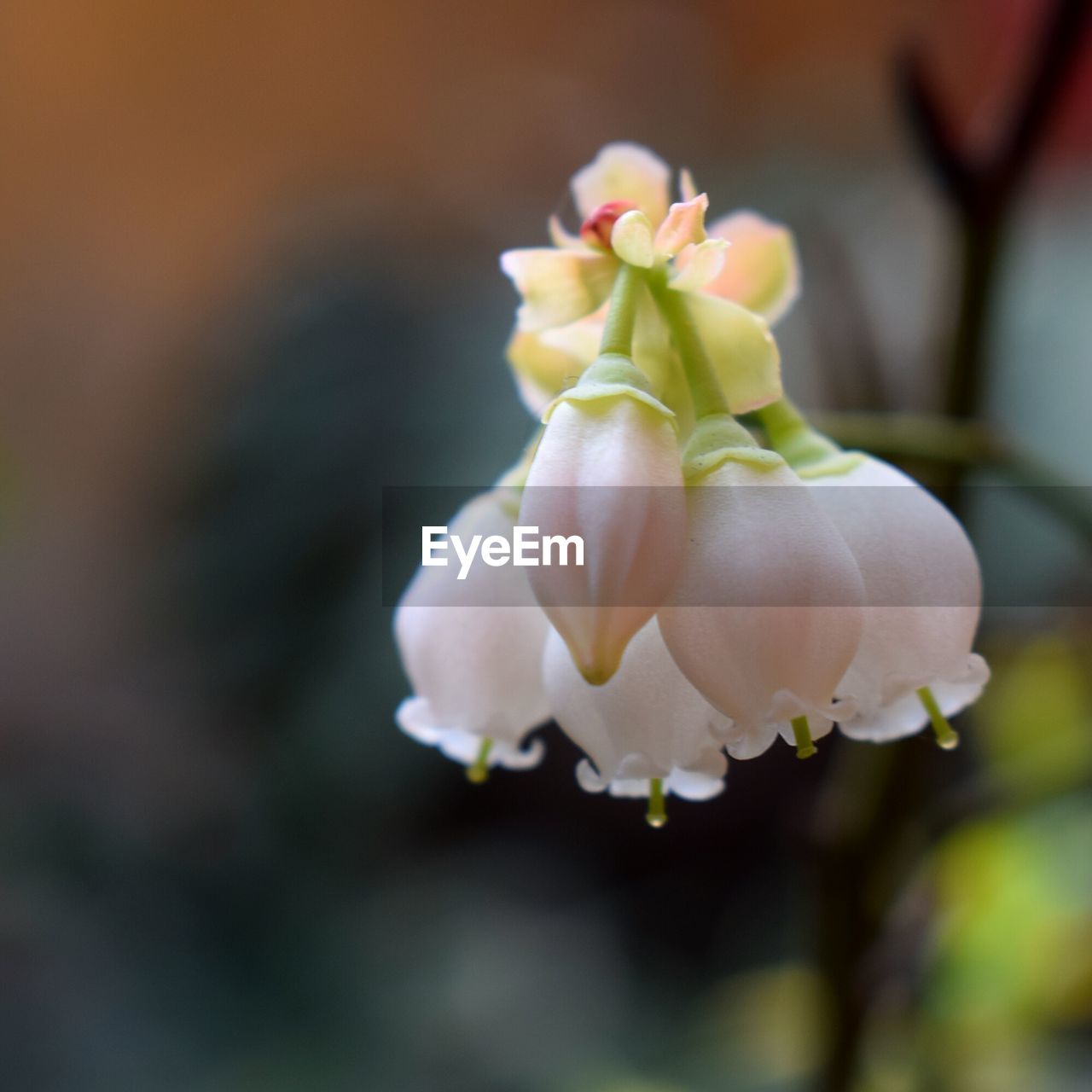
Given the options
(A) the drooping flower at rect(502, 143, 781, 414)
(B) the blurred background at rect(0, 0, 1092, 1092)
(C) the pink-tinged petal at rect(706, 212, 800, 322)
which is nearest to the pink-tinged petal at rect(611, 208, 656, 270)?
(A) the drooping flower at rect(502, 143, 781, 414)

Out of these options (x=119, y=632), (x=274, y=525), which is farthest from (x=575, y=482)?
(x=119, y=632)

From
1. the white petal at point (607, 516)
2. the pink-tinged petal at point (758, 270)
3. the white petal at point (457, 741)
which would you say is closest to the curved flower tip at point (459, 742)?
the white petal at point (457, 741)

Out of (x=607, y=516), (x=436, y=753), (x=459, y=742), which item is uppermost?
(x=607, y=516)

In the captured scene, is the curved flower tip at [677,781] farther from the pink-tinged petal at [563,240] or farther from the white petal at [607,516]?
the pink-tinged petal at [563,240]

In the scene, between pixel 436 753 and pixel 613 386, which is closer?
pixel 613 386

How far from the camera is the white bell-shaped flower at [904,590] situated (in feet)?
1.12

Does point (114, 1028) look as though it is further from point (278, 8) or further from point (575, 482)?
point (278, 8)

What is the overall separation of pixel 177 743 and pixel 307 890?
0.30 metres

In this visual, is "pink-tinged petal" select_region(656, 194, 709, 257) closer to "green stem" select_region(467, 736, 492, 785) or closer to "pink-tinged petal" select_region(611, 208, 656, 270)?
"pink-tinged petal" select_region(611, 208, 656, 270)

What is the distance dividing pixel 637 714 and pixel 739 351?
0.42 feet

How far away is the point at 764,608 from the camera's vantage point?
304mm

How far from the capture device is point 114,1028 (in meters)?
1.28

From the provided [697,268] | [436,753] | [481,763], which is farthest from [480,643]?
[436,753]

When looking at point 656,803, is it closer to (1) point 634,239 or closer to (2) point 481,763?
(2) point 481,763
